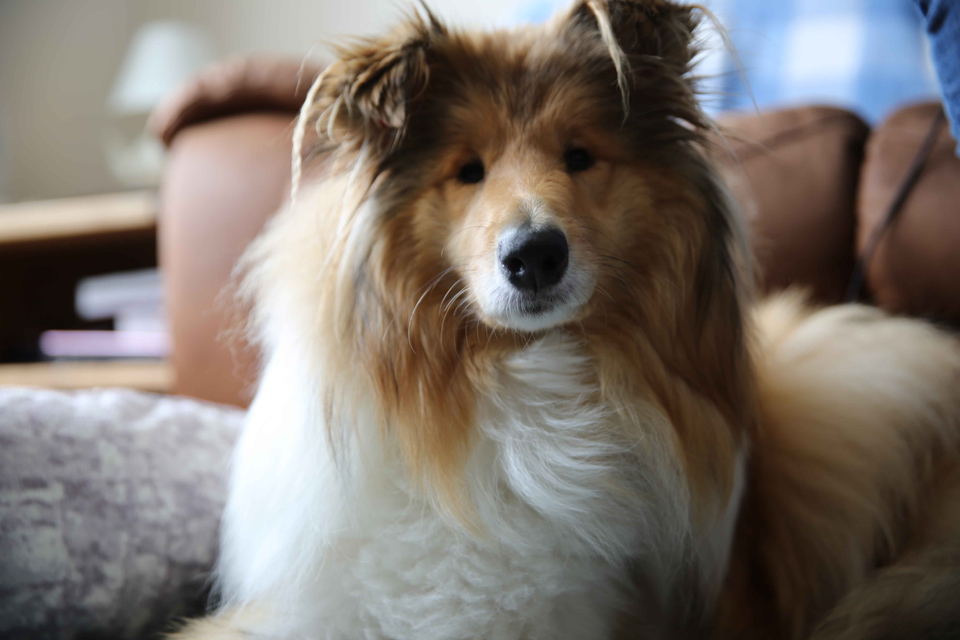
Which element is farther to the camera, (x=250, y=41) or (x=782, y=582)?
(x=250, y=41)

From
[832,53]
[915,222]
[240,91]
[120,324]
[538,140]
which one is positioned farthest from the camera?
[120,324]

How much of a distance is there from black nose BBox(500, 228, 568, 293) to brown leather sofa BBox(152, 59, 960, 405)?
532mm

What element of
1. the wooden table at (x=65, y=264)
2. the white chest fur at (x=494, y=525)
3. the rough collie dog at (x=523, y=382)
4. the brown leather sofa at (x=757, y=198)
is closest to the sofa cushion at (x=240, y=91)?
the brown leather sofa at (x=757, y=198)

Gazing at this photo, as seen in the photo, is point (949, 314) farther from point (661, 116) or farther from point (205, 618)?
point (205, 618)

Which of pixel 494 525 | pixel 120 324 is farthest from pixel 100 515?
pixel 120 324

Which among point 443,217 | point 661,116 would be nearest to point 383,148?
point 443,217

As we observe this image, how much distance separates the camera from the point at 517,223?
1.03m

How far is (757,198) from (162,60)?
2.88 metres

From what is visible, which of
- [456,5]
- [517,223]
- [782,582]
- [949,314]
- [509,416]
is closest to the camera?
A: [517,223]

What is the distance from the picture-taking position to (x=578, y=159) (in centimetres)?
119

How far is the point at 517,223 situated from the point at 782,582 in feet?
2.96

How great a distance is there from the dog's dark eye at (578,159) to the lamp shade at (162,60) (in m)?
2.70

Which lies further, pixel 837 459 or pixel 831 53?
pixel 831 53

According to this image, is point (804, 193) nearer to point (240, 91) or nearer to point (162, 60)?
point (240, 91)
